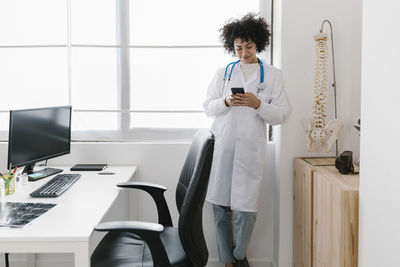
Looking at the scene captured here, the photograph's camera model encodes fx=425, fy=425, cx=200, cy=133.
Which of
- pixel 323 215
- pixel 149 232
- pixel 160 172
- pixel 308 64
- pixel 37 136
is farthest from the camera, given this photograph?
pixel 160 172

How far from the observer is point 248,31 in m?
2.65

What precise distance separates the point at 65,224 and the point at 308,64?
185cm

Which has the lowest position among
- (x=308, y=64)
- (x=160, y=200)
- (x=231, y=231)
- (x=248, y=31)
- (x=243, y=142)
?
(x=231, y=231)

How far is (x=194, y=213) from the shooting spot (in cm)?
173

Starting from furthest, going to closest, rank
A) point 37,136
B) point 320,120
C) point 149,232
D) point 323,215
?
point 320,120
point 37,136
point 323,215
point 149,232

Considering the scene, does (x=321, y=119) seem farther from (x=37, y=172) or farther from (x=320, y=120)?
(x=37, y=172)

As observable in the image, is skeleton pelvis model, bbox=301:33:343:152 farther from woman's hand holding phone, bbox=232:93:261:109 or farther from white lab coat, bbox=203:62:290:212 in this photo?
woman's hand holding phone, bbox=232:93:261:109

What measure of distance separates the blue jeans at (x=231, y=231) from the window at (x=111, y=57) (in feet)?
2.31

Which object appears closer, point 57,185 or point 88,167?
point 57,185

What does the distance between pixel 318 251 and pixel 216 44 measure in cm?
156

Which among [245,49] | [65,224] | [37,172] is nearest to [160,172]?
[37,172]

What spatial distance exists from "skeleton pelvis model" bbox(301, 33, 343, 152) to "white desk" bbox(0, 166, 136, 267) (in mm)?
1232

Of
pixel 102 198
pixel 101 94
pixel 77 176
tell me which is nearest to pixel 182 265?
pixel 102 198

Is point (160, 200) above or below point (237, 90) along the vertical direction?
below
